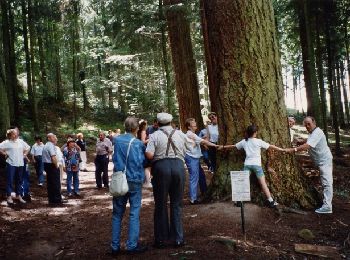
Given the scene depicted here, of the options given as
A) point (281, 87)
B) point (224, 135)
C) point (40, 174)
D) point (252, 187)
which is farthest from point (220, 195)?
point (40, 174)

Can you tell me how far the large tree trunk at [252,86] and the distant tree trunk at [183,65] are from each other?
20.5ft

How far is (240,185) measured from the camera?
6.12 m

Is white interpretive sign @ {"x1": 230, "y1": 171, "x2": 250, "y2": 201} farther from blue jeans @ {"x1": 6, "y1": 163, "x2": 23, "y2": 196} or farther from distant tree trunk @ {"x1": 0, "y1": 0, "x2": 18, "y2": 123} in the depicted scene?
distant tree trunk @ {"x1": 0, "y1": 0, "x2": 18, "y2": 123}

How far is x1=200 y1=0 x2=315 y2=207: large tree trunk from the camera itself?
8.00 meters

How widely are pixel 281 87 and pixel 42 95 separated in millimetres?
28422

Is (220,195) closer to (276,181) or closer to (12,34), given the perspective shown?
(276,181)

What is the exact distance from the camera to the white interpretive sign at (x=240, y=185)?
239 inches

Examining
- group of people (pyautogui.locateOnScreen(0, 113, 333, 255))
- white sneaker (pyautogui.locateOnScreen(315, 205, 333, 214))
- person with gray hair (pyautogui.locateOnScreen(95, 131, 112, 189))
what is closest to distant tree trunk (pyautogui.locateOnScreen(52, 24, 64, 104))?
person with gray hair (pyautogui.locateOnScreen(95, 131, 112, 189))

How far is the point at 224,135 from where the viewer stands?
27.3ft

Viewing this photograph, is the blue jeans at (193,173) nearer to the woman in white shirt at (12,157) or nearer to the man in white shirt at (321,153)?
the man in white shirt at (321,153)

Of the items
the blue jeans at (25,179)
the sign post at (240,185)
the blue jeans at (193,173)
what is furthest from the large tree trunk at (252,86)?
the blue jeans at (25,179)

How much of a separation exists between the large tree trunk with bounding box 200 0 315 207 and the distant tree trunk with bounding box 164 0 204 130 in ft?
20.5

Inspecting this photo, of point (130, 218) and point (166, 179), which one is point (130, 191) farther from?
point (166, 179)

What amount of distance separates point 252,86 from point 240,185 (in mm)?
2543
